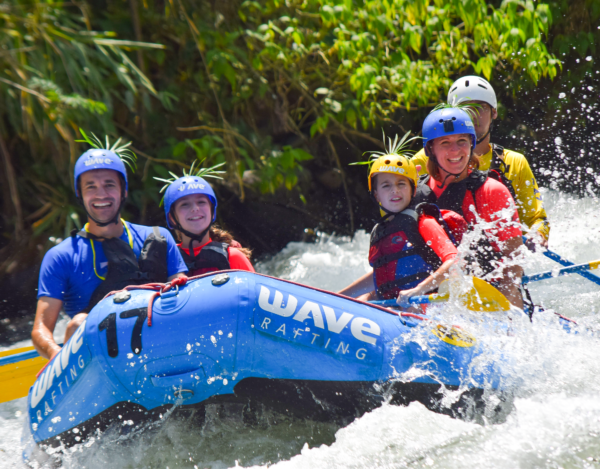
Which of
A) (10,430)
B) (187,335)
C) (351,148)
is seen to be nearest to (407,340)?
(187,335)

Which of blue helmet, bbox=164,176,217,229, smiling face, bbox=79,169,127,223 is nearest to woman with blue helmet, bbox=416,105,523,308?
blue helmet, bbox=164,176,217,229

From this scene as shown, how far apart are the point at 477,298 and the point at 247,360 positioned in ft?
3.88

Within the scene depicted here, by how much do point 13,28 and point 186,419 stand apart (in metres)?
4.00

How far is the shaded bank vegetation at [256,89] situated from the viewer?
4.83 metres

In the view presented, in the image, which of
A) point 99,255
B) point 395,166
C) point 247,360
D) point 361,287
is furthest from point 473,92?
point 99,255

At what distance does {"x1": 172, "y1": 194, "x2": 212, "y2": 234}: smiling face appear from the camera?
3.06 metres

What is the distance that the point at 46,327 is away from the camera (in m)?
2.60

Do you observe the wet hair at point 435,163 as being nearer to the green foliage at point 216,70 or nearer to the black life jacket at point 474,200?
the black life jacket at point 474,200

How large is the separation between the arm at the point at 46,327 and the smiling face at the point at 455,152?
2173 millimetres

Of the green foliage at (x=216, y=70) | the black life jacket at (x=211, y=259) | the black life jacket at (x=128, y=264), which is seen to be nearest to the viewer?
the black life jacket at (x=128, y=264)

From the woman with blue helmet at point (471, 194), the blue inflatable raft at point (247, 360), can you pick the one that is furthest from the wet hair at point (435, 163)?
the blue inflatable raft at point (247, 360)

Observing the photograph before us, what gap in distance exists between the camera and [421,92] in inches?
214

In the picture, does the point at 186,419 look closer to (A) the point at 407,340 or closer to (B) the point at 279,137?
(A) the point at 407,340

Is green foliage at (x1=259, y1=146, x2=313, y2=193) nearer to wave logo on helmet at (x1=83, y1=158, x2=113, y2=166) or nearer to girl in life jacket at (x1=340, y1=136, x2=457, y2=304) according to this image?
girl in life jacket at (x1=340, y1=136, x2=457, y2=304)
